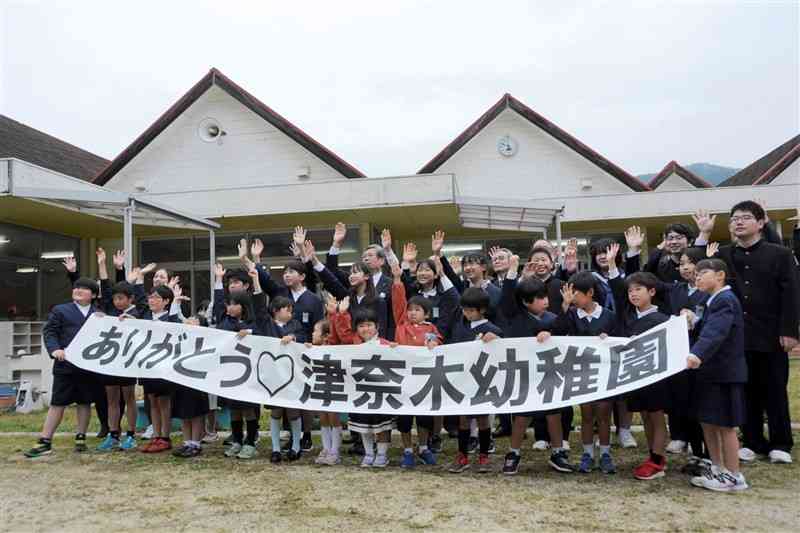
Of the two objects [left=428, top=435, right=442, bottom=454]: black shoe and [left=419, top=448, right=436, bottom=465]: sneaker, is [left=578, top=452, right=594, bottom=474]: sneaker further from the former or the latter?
[left=428, top=435, right=442, bottom=454]: black shoe

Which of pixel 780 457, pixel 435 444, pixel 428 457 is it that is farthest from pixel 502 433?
pixel 780 457

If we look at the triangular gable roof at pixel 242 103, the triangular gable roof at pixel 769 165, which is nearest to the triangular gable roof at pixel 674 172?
the triangular gable roof at pixel 769 165

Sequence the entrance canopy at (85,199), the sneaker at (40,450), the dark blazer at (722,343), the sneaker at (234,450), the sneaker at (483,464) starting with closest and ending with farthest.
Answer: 1. the dark blazer at (722,343)
2. the sneaker at (483,464)
3. the sneaker at (234,450)
4. the sneaker at (40,450)
5. the entrance canopy at (85,199)

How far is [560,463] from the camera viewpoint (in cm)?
414

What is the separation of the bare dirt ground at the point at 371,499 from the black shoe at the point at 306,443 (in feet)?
1.55

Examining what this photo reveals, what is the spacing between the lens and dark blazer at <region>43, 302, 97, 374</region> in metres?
5.08

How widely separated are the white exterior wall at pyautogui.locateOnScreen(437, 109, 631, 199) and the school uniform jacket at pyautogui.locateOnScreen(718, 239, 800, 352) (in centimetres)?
1034

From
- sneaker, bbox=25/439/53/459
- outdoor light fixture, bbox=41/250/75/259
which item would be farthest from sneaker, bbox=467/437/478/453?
outdoor light fixture, bbox=41/250/75/259

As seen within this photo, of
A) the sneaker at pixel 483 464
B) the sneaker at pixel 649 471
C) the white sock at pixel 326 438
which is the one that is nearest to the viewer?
the sneaker at pixel 649 471

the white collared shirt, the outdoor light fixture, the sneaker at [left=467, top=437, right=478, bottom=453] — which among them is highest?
the outdoor light fixture

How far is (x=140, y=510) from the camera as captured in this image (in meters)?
3.51

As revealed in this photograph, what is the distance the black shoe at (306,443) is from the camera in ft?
16.7

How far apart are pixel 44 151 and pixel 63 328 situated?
12.5m

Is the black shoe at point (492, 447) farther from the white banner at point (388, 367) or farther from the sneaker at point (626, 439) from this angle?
the sneaker at point (626, 439)
